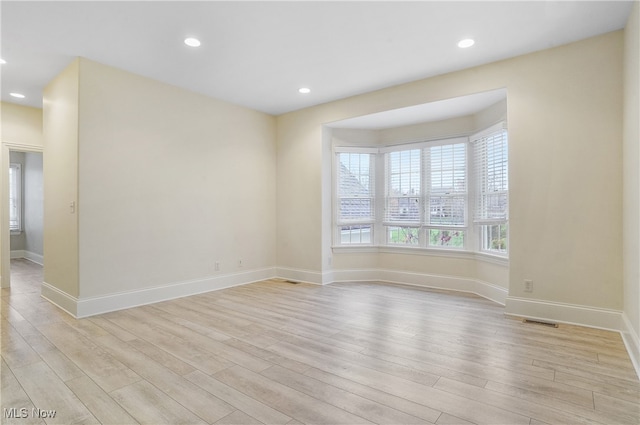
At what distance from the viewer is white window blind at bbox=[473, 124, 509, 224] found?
14.4 ft

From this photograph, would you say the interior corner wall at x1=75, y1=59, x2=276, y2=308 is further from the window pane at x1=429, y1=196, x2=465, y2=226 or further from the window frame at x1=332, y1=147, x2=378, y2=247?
the window pane at x1=429, y1=196, x2=465, y2=226

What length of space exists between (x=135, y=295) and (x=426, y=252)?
167 inches

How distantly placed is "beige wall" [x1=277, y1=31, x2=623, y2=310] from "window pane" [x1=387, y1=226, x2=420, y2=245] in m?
1.90

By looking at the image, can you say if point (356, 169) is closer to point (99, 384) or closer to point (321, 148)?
point (321, 148)

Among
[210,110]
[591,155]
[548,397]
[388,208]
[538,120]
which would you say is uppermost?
[210,110]

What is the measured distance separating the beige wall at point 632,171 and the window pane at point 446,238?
2.15m

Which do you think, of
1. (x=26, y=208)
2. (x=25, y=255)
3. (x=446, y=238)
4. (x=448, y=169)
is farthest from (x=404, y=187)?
(x=25, y=255)

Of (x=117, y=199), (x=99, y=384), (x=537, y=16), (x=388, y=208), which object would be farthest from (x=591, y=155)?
(x=117, y=199)

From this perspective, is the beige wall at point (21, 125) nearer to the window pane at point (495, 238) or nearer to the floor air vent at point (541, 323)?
the window pane at point (495, 238)

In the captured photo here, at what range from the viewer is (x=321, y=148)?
5555 millimetres

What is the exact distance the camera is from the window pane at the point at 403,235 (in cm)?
563

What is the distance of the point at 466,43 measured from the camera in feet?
11.4

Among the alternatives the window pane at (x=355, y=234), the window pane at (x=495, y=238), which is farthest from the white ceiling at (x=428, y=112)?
the window pane at (x=355, y=234)

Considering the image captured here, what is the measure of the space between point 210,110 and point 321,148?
182cm
